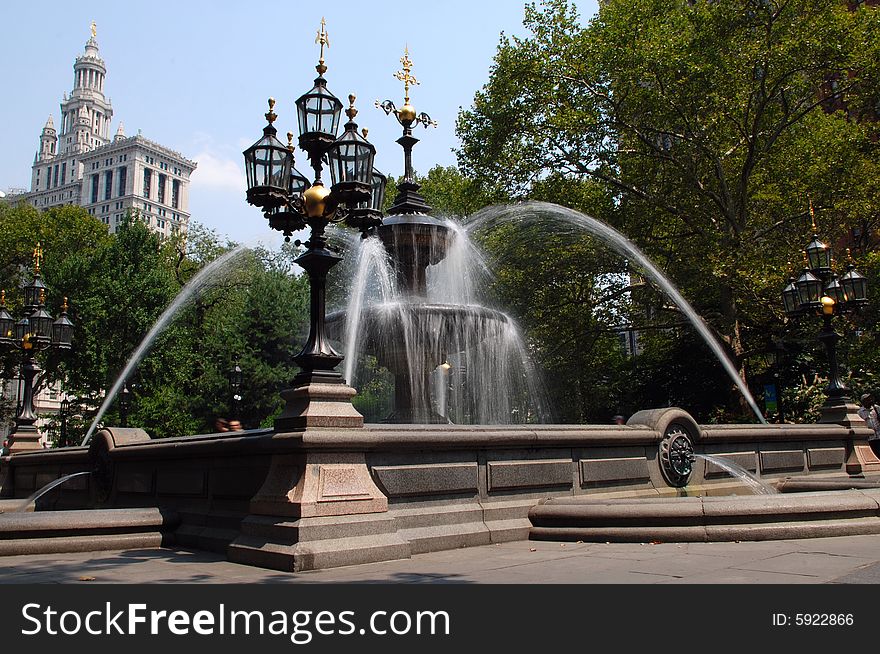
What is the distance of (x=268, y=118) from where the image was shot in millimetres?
8953

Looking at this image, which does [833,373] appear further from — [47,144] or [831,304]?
[47,144]

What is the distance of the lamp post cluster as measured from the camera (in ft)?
55.4

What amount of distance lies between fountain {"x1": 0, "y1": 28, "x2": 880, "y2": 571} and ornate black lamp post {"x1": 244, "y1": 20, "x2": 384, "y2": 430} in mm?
25

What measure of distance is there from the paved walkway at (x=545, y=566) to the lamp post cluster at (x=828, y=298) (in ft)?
31.1

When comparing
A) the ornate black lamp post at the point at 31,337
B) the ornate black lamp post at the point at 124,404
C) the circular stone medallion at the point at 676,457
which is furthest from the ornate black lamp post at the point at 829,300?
the ornate black lamp post at the point at 124,404

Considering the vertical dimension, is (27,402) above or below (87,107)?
below

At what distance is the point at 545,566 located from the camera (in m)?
6.69

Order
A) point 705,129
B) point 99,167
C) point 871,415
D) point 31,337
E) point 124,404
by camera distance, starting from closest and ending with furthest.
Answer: point 871,415
point 31,337
point 705,129
point 124,404
point 99,167

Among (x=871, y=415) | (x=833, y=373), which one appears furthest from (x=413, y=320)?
(x=871, y=415)

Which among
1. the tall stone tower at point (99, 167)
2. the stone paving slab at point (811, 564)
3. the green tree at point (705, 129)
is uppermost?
the tall stone tower at point (99, 167)

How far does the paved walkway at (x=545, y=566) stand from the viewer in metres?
5.93

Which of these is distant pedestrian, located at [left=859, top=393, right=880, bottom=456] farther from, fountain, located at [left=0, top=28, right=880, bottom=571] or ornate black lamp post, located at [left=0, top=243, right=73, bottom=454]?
ornate black lamp post, located at [left=0, top=243, right=73, bottom=454]

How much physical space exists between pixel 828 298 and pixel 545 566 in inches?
534

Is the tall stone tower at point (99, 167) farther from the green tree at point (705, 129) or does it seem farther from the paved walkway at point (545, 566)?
the paved walkway at point (545, 566)
